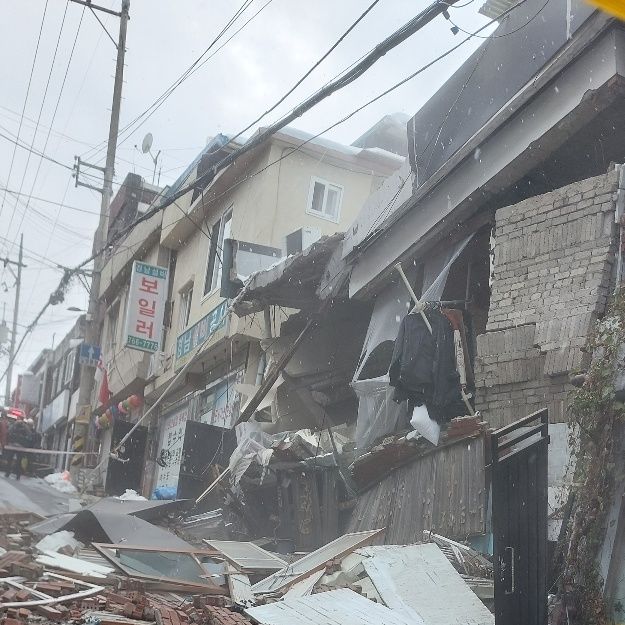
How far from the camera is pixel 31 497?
1752 cm

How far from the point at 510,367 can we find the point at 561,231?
58.5 inches

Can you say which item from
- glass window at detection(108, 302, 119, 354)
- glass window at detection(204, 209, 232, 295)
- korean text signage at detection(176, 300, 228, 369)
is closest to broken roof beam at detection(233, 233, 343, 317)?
korean text signage at detection(176, 300, 228, 369)

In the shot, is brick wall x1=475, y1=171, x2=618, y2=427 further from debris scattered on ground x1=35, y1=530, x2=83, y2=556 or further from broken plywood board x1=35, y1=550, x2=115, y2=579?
debris scattered on ground x1=35, y1=530, x2=83, y2=556

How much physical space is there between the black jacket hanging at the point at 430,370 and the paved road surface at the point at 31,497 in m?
7.39

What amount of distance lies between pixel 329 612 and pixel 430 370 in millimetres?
3110

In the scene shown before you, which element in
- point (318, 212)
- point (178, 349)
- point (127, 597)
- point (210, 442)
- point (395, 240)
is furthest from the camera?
point (178, 349)

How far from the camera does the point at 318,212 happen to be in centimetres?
1811

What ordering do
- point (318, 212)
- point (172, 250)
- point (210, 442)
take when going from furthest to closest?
point (172, 250) → point (318, 212) → point (210, 442)

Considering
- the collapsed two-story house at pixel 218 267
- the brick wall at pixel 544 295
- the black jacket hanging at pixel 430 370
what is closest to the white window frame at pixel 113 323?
the collapsed two-story house at pixel 218 267

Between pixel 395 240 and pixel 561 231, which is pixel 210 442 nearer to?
pixel 395 240

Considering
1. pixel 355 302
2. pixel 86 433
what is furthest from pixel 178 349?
pixel 355 302

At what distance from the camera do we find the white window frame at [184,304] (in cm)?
2188

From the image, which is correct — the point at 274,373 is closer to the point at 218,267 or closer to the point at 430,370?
the point at 430,370

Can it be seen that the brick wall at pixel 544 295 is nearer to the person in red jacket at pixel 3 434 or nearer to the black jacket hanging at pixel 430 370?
the black jacket hanging at pixel 430 370
